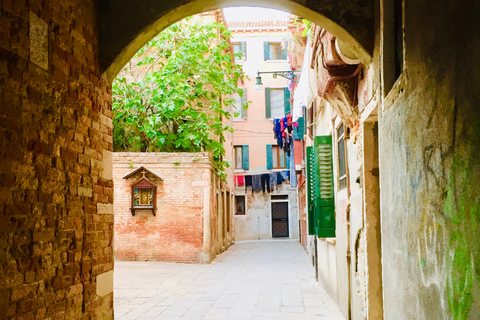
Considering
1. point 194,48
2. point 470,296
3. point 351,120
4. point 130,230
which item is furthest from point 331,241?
point 194,48

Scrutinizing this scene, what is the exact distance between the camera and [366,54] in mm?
4094

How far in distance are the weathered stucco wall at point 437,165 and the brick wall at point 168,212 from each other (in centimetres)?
1047

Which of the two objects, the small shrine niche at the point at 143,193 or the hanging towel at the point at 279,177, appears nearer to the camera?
the small shrine niche at the point at 143,193

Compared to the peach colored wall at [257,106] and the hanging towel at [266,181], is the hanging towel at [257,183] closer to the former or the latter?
the hanging towel at [266,181]

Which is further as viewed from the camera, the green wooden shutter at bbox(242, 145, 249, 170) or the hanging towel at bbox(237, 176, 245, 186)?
the green wooden shutter at bbox(242, 145, 249, 170)

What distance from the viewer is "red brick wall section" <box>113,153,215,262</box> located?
13.4m

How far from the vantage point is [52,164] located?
11.4ft

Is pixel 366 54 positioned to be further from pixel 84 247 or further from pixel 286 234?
pixel 286 234

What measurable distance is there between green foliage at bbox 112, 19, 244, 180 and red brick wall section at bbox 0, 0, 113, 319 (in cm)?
935

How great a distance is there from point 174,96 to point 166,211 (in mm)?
3287

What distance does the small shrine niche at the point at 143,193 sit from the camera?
44.0ft

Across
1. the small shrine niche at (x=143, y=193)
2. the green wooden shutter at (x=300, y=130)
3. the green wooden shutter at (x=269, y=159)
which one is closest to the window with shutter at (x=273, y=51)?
the green wooden shutter at (x=269, y=159)

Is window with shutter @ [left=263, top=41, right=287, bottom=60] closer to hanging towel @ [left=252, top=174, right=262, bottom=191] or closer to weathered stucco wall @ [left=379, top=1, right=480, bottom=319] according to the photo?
hanging towel @ [left=252, top=174, right=262, bottom=191]

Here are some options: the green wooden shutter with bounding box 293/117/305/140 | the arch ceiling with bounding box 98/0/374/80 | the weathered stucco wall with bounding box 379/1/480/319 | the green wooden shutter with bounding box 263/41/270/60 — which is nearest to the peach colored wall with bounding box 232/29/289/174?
the green wooden shutter with bounding box 263/41/270/60
